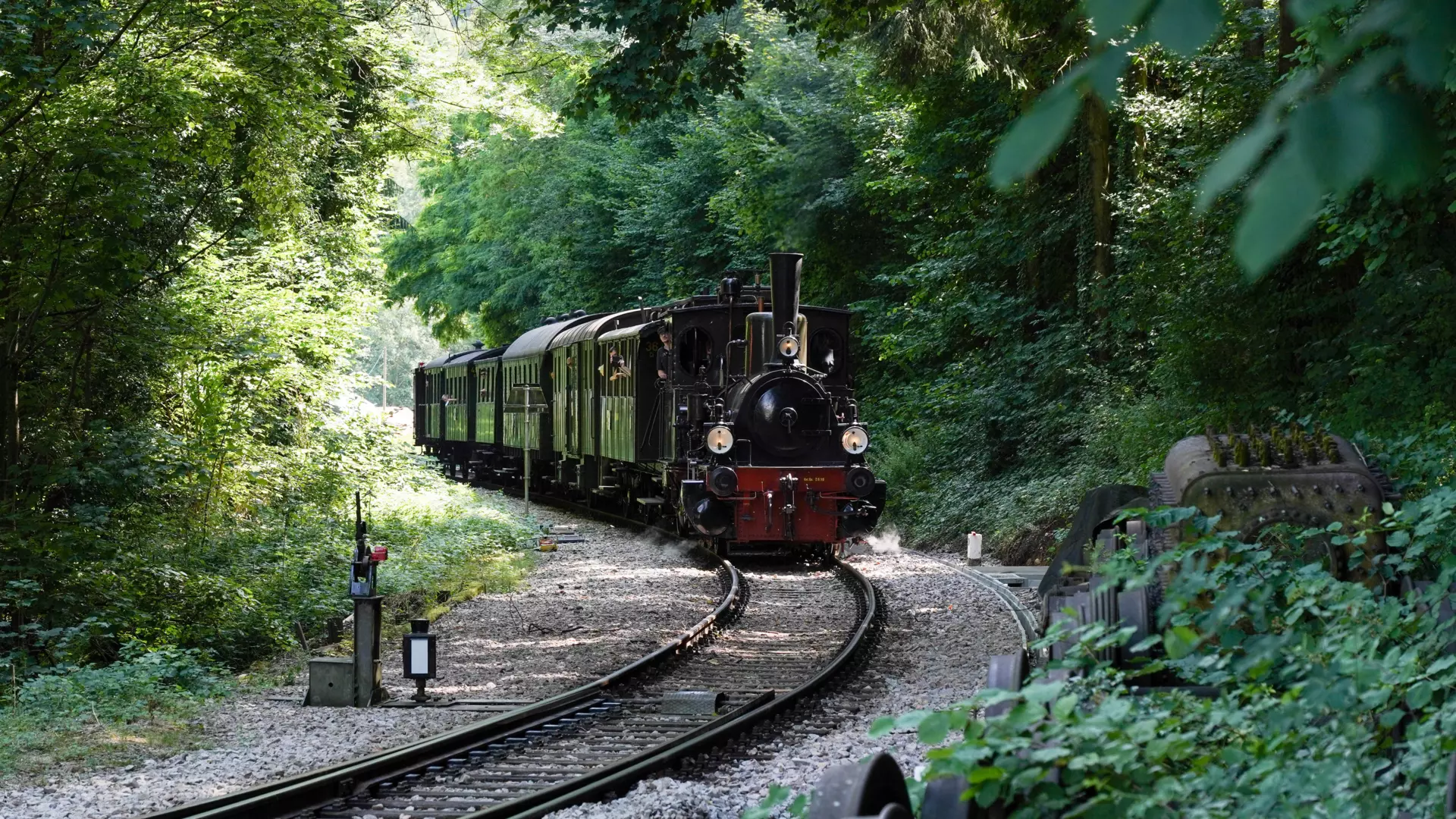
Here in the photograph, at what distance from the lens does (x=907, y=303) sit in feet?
86.4

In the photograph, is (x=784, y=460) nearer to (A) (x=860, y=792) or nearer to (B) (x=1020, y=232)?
(B) (x=1020, y=232)

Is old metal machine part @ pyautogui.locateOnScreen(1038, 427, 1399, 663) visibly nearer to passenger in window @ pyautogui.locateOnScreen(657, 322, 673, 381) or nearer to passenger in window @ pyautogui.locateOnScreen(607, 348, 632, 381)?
passenger in window @ pyautogui.locateOnScreen(657, 322, 673, 381)

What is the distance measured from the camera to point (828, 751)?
7.34 m

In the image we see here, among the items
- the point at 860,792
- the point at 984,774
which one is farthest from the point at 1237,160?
the point at 860,792

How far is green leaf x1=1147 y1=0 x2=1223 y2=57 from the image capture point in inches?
67.3

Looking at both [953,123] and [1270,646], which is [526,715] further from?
[953,123]

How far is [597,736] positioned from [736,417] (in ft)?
24.3

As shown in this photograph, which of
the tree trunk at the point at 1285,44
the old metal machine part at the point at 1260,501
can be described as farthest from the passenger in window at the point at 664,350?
the old metal machine part at the point at 1260,501

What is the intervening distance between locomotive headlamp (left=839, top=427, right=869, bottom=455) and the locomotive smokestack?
1.31 meters

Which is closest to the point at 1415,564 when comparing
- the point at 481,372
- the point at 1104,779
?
the point at 1104,779

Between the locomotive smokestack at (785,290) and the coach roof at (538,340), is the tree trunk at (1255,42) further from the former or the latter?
the coach roof at (538,340)

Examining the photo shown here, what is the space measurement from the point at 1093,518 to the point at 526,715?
13.2 feet

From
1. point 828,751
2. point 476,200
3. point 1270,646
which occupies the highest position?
point 476,200

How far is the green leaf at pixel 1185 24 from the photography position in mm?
1709
